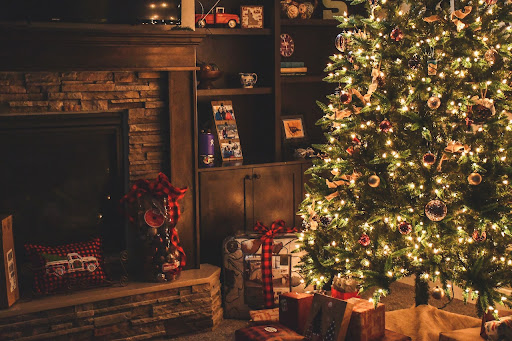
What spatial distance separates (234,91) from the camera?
4430 millimetres

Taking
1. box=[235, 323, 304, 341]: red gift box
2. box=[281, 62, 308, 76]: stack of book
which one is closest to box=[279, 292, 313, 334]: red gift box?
box=[235, 323, 304, 341]: red gift box

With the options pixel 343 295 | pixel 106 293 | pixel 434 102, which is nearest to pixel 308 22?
pixel 434 102

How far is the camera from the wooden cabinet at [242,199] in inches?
Answer: 168

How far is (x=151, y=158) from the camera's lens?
4.04 m

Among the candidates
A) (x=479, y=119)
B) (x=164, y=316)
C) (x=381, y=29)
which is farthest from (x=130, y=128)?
(x=479, y=119)

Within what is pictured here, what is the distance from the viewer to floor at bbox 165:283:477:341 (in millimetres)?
3889

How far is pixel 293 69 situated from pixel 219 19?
63 centimetres

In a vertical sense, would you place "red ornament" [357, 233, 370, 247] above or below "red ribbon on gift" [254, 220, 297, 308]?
above

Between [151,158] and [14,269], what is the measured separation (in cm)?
97

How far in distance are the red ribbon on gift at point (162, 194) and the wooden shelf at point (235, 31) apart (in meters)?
1.01

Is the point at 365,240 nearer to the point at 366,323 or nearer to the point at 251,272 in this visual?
the point at 366,323

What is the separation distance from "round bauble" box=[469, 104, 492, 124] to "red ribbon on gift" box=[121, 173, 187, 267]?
1.71m

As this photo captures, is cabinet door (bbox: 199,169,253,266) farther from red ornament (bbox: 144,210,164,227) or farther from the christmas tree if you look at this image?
the christmas tree

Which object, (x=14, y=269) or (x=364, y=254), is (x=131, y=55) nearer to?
(x=14, y=269)
